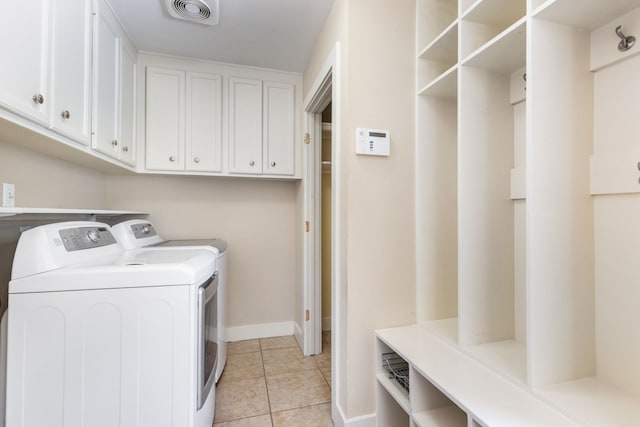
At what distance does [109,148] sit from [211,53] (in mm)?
1093

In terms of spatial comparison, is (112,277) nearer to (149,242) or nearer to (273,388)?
(149,242)

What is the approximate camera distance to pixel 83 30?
4.64 ft

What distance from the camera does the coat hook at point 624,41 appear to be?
0.94 meters

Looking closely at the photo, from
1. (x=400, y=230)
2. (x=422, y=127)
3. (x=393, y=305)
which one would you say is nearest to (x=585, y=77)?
(x=422, y=127)

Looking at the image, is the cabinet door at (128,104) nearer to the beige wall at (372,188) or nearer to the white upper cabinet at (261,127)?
the white upper cabinet at (261,127)

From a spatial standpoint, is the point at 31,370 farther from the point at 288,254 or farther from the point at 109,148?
the point at 288,254

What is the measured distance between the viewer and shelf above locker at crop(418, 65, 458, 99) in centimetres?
135

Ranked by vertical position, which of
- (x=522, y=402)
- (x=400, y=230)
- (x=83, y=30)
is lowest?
(x=522, y=402)

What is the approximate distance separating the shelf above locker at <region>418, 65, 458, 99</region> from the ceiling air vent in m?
1.30

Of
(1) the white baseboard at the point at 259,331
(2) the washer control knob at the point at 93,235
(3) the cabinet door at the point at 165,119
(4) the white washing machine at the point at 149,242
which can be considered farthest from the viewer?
(1) the white baseboard at the point at 259,331

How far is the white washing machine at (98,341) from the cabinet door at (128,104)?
972 mm

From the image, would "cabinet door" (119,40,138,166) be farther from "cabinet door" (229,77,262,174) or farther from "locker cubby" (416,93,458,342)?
"locker cubby" (416,93,458,342)

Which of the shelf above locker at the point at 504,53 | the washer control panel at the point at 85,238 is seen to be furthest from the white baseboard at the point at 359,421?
the shelf above locker at the point at 504,53

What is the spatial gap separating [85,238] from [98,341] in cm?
57
